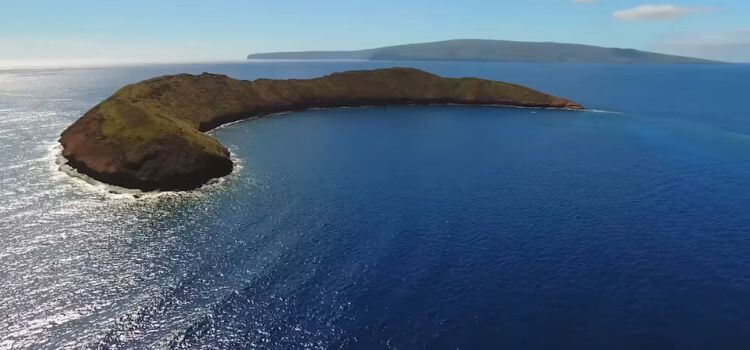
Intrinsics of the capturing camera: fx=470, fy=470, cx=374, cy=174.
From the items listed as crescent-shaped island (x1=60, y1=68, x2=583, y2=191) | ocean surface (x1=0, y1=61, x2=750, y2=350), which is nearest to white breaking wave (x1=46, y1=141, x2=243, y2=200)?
ocean surface (x1=0, y1=61, x2=750, y2=350)

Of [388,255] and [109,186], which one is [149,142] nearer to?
[109,186]

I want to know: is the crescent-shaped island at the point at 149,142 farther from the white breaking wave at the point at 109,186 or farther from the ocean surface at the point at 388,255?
the ocean surface at the point at 388,255

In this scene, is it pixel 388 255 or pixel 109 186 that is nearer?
pixel 388 255

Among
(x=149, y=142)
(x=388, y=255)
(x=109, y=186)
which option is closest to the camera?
(x=388, y=255)

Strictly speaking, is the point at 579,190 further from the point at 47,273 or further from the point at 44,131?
the point at 44,131

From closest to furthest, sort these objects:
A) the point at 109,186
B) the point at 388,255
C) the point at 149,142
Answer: the point at 388,255 < the point at 109,186 < the point at 149,142

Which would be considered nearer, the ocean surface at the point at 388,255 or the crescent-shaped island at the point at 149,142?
the ocean surface at the point at 388,255

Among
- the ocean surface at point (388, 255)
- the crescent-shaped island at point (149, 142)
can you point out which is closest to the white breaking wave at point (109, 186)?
the ocean surface at point (388, 255)

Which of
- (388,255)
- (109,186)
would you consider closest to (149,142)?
(109,186)

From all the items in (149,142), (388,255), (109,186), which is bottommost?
(388,255)
